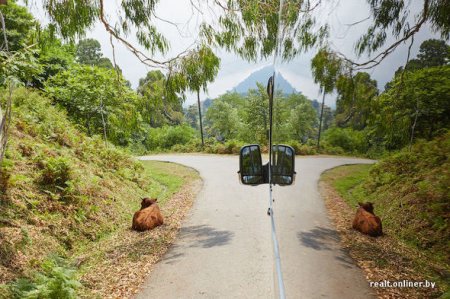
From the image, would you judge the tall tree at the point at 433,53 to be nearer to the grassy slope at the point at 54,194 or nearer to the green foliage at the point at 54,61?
the grassy slope at the point at 54,194

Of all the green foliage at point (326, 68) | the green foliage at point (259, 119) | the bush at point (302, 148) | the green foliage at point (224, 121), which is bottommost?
the bush at point (302, 148)

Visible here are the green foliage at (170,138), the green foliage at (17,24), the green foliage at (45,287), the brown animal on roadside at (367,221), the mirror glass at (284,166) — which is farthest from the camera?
the green foliage at (170,138)

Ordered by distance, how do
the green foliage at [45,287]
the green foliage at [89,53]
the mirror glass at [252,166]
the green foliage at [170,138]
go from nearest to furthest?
the mirror glass at [252,166], the green foliage at [45,287], the green foliage at [170,138], the green foliage at [89,53]

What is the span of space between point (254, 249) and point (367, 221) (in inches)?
227

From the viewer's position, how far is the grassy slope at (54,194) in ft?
17.6

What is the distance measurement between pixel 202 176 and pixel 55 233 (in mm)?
9772

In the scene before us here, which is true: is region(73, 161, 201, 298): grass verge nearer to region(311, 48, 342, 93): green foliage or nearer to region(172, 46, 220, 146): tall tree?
region(172, 46, 220, 146): tall tree

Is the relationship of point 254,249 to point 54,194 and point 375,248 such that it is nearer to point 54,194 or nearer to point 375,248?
point 54,194

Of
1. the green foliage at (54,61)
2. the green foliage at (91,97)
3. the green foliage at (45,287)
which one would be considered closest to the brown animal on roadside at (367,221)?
the green foliage at (45,287)

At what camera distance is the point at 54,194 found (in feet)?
22.7

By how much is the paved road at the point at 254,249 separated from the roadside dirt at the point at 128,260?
0.80 ft

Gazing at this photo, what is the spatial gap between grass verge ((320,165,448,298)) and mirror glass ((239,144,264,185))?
150 centimetres

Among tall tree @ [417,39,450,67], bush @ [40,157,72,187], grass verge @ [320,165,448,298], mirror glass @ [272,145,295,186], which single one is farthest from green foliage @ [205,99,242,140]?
tall tree @ [417,39,450,67]

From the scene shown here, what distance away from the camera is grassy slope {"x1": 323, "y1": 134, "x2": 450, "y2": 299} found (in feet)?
2.20
